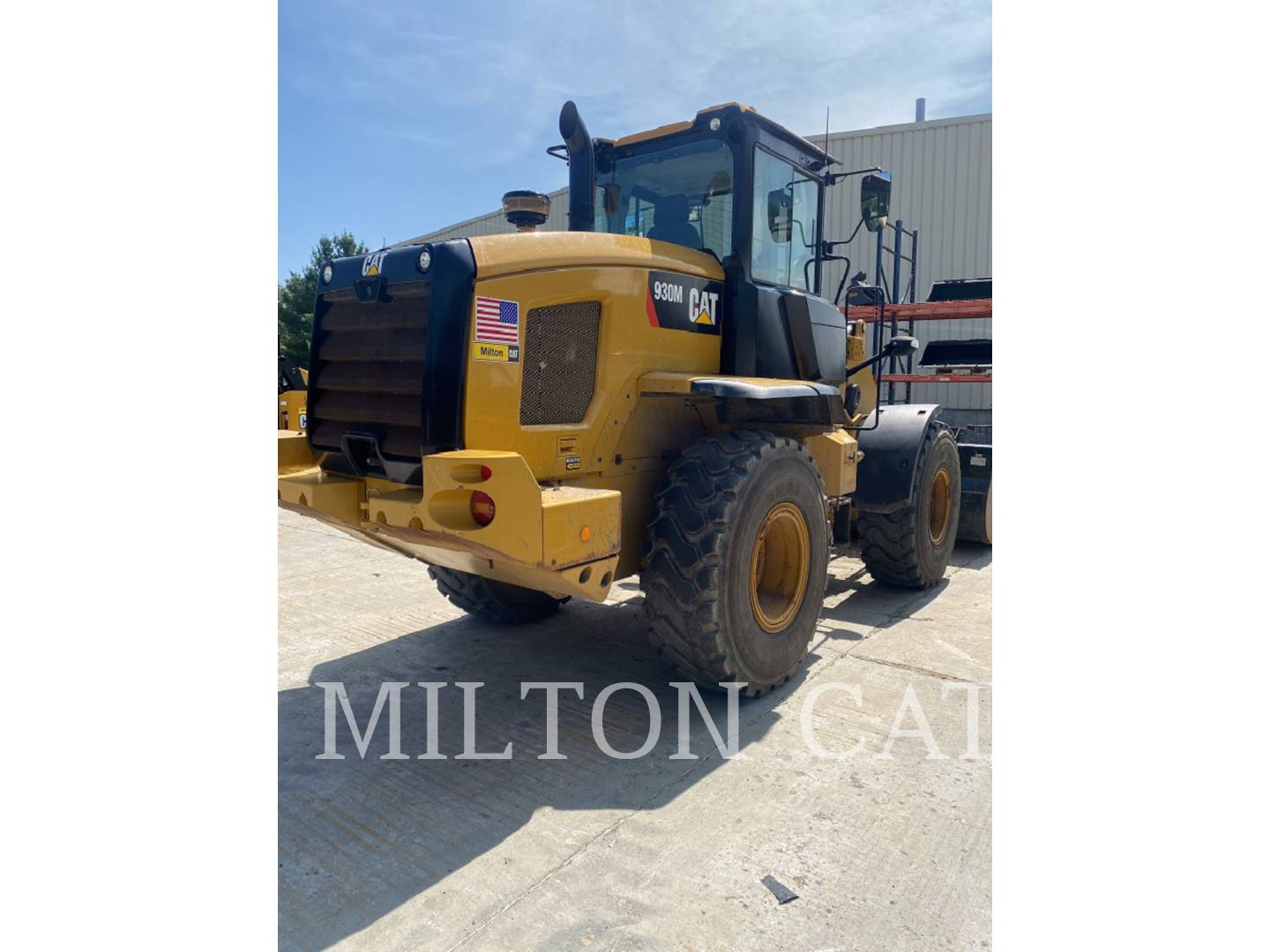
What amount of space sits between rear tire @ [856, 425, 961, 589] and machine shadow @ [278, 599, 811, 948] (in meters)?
1.87

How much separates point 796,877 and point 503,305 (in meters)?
2.38

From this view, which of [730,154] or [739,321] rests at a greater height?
[730,154]

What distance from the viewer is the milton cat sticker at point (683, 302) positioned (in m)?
3.99

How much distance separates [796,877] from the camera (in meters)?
2.68

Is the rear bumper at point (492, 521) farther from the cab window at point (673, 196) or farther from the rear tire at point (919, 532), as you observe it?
the rear tire at point (919, 532)

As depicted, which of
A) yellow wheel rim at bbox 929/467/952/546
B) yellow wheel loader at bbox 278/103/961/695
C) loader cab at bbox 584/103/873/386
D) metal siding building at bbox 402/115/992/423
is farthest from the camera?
metal siding building at bbox 402/115/992/423

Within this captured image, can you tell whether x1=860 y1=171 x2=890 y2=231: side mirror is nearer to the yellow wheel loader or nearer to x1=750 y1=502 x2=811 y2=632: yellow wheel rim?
the yellow wheel loader

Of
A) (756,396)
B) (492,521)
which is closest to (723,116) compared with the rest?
(756,396)

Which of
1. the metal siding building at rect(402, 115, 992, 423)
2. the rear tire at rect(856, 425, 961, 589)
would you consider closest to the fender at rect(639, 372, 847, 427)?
the rear tire at rect(856, 425, 961, 589)

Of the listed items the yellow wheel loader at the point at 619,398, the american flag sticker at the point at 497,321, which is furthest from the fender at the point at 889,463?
the american flag sticker at the point at 497,321

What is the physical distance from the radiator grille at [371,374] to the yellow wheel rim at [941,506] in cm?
463

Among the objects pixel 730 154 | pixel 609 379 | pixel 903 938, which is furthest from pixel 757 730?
pixel 730 154

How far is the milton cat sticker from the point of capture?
399 centimetres

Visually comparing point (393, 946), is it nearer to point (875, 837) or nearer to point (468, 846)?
point (468, 846)
